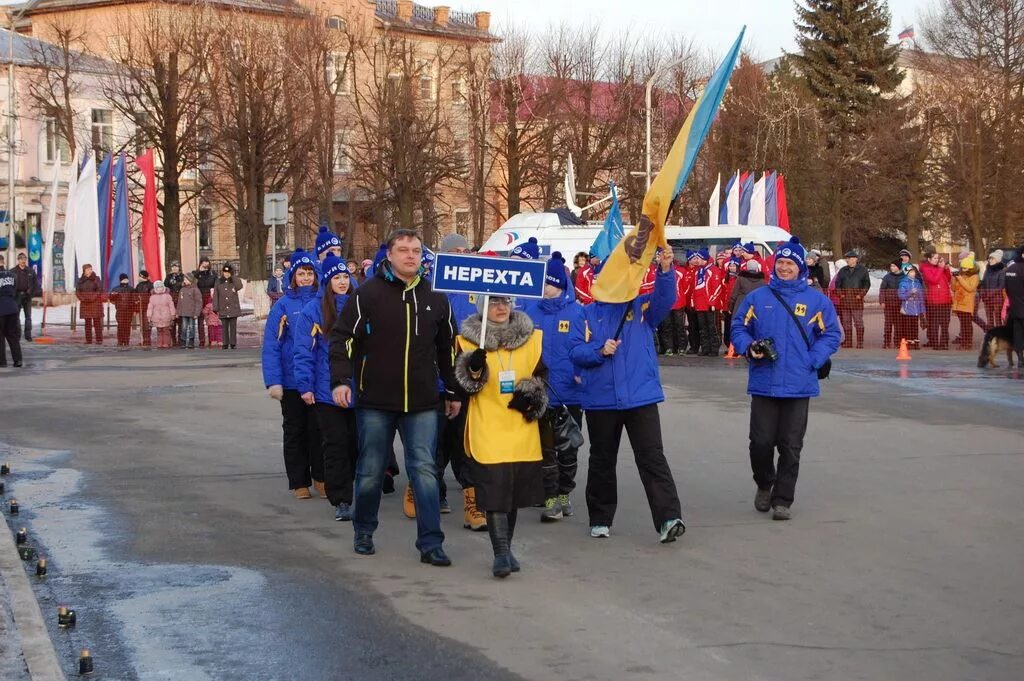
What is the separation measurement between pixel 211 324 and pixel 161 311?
941 mm

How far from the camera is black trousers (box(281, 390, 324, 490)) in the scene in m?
10.7

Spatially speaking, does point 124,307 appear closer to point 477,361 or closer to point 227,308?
point 227,308

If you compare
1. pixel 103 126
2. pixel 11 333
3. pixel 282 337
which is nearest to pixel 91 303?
pixel 11 333

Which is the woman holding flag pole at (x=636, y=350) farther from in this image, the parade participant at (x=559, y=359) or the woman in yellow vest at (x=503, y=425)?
the woman in yellow vest at (x=503, y=425)

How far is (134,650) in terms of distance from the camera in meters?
6.62

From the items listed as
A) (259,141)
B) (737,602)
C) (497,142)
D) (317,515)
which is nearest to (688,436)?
(317,515)

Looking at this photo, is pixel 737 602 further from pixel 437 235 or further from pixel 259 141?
pixel 437 235

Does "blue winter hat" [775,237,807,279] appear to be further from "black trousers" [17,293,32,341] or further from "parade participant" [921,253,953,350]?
"black trousers" [17,293,32,341]

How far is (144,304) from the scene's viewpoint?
3003 centimetres

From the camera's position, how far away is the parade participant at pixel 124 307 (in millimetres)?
29969

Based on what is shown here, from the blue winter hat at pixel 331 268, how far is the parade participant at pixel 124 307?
20.3 m

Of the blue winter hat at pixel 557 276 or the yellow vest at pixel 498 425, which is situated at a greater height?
the blue winter hat at pixel 557 276

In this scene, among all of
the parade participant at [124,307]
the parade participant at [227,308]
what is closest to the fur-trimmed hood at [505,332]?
the parade participant at [227,308]

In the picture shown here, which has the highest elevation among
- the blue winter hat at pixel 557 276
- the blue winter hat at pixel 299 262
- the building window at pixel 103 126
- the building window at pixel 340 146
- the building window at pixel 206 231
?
the building window at pixel 103 126
